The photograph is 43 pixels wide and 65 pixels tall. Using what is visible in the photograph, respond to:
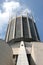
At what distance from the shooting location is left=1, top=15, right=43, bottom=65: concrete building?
17172 millimetres

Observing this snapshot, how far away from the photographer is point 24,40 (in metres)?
21.1

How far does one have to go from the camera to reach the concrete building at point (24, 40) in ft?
56.3

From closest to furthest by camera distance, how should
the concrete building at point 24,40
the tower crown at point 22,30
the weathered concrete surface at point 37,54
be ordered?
the weathered concrete surface at point 37,54
the concrete building at point 24,40
the tower crown at point 22,30

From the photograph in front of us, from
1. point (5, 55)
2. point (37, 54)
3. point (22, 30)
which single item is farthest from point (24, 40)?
point (5, 55)

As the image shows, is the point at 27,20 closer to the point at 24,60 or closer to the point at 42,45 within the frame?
the point at 42,45

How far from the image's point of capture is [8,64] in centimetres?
1666

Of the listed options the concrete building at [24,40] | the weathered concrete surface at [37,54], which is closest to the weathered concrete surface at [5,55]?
the concrete building at [24,40]

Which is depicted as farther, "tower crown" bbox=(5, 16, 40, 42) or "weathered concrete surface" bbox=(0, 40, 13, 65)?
"tower crown" bbox=(5, 16, 40, 42)

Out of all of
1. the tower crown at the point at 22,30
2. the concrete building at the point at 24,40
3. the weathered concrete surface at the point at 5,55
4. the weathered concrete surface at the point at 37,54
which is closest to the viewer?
the weathered concrete surface at the point at 5,55

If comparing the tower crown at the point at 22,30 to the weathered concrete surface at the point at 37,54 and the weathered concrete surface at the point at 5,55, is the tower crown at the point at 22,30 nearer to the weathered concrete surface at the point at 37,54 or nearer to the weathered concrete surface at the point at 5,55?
the weathered concrete surface at the point at 37,54

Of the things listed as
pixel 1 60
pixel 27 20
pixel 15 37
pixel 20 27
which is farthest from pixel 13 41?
pixel 1 60

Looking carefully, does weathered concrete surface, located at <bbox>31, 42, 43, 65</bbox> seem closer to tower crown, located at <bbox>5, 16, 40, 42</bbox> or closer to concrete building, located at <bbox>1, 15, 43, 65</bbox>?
concrete building, located at <bbox>1, 15, 43, 65</bbox>

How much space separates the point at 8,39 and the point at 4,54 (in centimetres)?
628

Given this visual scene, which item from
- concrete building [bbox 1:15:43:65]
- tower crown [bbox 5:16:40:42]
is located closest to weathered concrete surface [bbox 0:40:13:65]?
concrete building [bbox 1:15:43:65]
